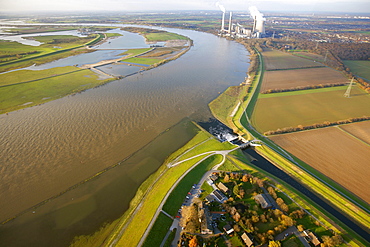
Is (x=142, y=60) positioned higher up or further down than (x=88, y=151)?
higher up

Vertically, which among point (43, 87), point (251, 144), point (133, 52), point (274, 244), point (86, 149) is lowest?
point (251, 144)

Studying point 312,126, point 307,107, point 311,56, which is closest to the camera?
point 312,126

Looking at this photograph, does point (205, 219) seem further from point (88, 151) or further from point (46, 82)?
point (46, 82)

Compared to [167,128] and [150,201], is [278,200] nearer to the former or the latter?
[150,201]

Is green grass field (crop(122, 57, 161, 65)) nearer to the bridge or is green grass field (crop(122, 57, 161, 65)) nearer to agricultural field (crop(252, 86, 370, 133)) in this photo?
agricultural field (crop(252, 86, 370, 133))

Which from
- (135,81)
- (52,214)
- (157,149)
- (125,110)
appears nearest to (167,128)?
(157,149)

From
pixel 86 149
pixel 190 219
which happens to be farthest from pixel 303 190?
pixel 86 149
